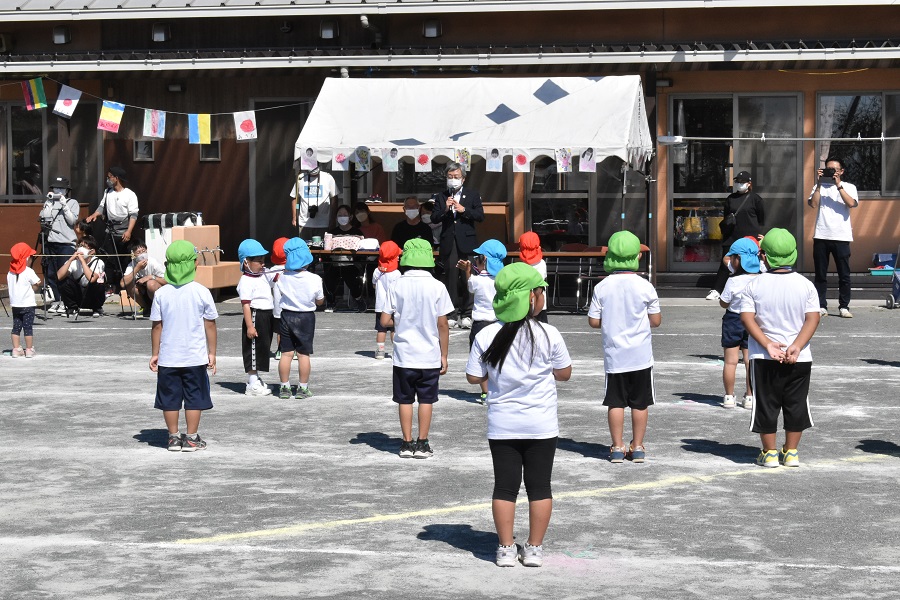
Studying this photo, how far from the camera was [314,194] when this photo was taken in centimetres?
2178

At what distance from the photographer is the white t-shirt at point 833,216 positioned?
19.4m

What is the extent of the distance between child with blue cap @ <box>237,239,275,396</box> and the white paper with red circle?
906 cm

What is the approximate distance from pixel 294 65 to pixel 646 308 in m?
13.2

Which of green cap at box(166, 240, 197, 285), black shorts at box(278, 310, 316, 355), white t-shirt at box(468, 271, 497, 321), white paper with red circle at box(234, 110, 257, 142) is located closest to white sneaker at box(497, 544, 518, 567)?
green cap at box(166, 240, 197, 285)

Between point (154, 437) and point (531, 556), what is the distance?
15.5 ft

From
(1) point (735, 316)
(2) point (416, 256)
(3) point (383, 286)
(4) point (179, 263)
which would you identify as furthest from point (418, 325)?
(3) point (383, 286)

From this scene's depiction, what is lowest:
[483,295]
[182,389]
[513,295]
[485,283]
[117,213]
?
[182,389]

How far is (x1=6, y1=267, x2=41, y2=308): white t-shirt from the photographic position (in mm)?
15969

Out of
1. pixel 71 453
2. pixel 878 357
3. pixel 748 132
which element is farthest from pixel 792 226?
pixel 71 453

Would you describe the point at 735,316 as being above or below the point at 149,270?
below

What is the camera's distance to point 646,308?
9.98m

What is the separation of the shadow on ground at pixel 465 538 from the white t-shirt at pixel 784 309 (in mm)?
2922

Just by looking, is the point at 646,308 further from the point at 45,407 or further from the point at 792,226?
the point at 792,226

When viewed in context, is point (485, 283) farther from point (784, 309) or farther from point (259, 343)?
point (784, 309)
